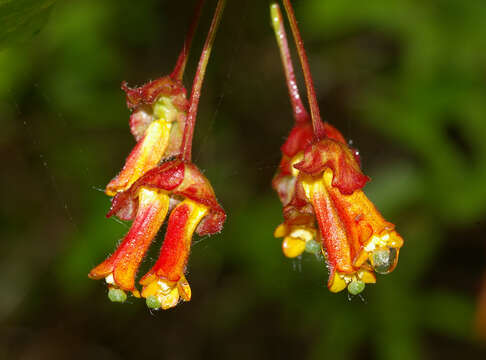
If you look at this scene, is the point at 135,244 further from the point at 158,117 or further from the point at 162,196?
the point at 158,117

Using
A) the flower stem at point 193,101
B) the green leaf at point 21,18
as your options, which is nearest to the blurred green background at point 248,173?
the green leaf at point 21,18

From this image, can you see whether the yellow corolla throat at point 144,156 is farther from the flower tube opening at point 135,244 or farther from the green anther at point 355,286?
the green anther at point 355,286

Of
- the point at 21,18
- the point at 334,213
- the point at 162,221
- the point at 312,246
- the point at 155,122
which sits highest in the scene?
the point at 21,18

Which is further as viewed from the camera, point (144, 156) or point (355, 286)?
point (144, 156)

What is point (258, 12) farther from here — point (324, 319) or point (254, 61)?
point (324, 319)

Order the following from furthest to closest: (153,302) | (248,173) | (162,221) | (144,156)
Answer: (248,173)
(144,156)
(162,221)
(153,302)

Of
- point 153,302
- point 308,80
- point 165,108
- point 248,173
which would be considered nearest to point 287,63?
point 308,80

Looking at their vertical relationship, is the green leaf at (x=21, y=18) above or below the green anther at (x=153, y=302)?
above

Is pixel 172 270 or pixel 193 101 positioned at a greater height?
pixel 193 101

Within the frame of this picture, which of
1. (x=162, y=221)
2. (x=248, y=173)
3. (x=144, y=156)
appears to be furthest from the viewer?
(x=248, y=173)
